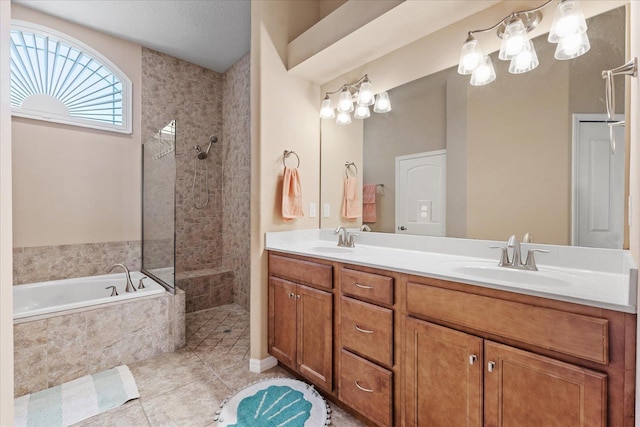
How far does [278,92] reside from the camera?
7.34ft

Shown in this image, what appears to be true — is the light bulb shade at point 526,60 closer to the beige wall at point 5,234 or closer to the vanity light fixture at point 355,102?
the vanity light fixture at point 355,102

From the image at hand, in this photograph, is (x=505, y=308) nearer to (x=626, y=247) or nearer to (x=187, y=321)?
(x=626, y=247)

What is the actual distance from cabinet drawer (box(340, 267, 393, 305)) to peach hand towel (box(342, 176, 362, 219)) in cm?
78

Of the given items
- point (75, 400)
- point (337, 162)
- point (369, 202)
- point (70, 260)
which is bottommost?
point (75, 400)

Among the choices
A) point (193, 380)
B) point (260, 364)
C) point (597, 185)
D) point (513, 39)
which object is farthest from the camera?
point (260, 364)

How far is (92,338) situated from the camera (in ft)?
6.81

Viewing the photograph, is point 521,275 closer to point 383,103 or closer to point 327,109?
point 383,103

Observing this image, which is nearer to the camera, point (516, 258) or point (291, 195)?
point (516, 258)

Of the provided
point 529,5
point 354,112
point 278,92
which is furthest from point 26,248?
point 529,5

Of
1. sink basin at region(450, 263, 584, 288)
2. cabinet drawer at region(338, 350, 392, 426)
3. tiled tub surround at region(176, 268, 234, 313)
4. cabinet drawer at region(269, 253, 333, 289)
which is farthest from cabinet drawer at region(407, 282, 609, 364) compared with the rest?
tiled tub surround at region(176, 268, 234, 313)

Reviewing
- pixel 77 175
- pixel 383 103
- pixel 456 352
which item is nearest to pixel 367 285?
pixel 456 352

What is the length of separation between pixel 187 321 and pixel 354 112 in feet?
8.91

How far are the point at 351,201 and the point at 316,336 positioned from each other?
1071 millimetres

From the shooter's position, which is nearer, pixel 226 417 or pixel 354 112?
pixel 226 417
